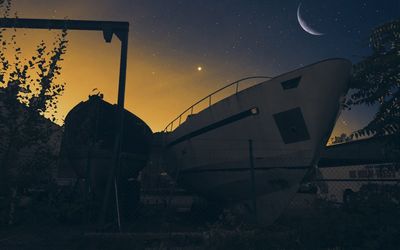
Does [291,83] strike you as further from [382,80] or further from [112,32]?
[112,32]

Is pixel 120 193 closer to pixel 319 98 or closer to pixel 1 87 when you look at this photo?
pixel 1 87

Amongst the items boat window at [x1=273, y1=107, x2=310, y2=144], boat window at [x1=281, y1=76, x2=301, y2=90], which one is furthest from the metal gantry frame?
boat window at [x1=281, y1=76, x2=301, y2=90]

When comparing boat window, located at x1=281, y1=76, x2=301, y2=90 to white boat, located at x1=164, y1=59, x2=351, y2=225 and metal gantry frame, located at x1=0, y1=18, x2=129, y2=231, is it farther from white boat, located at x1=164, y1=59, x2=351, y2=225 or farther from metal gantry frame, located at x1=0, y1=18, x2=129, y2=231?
metal gantry frame, located at x1=0, y1=18, x2=129, y2=231

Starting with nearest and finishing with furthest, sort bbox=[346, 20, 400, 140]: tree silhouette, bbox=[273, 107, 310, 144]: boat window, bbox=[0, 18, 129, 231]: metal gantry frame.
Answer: bbox=[346, 20, 400, 140]: tree silhouette → bbox=[0, 18, 129, 231]: metal gantry frame → bbox=[273, 107, 310, 144]: boat window

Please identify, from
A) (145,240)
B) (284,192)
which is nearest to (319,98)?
(284,192)

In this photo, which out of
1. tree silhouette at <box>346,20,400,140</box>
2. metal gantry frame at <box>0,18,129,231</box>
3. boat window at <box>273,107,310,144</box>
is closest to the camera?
tree silhouette at <box>346,20,400,140</box>

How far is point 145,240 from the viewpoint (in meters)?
6.07

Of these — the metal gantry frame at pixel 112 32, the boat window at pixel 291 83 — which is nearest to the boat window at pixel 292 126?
the boat window at pixel 291 83

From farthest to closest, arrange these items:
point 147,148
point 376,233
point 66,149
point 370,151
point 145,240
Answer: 1. point 370,151
2. point 147,148
3. point 66,149
4. point 145,240
5. point 376,233

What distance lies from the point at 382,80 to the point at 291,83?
2.45m

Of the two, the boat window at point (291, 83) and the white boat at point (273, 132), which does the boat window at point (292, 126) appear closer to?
the white boat at point (273, 132)

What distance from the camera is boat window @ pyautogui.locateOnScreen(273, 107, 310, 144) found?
8.39 metres

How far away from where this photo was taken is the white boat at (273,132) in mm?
8266

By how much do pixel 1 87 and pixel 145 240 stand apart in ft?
14.8
